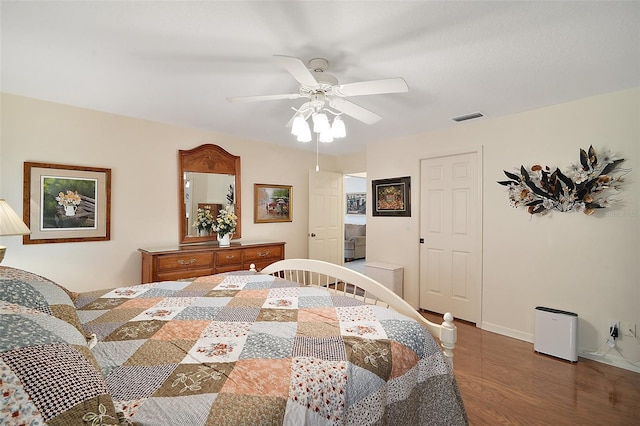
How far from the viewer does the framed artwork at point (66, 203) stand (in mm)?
2826

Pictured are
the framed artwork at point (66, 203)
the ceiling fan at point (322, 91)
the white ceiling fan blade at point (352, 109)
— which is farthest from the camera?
the framed artwork at point (66, 203)

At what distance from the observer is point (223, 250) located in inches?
144

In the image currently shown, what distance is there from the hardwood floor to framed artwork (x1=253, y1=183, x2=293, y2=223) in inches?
117

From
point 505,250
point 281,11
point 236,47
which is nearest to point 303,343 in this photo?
point 281,11

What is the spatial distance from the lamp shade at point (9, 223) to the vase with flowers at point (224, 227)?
183cm

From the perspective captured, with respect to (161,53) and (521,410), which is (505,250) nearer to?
(521,410)

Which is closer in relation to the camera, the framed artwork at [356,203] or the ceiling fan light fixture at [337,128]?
the ceiling fan light fixture at [337,128]

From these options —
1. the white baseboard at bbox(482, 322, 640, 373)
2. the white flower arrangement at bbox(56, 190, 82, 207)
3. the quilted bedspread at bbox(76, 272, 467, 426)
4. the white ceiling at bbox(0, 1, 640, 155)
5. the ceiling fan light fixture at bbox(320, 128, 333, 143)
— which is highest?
the white ceiling at bbox(0, 1, 640, 155)

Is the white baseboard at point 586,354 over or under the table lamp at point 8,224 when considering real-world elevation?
under

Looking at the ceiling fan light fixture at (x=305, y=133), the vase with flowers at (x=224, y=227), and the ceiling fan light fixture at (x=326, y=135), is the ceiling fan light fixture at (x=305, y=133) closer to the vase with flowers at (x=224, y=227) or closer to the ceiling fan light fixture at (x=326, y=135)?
the ceiling fan light fixture at (x=326, y=135)

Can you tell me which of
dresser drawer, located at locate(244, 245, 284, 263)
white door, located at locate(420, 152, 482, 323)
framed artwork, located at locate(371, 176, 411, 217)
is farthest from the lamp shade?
white door, located at locate(420, 152, 482, 323)

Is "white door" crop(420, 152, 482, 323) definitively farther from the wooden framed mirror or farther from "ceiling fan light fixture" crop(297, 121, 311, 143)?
the wooden framed mirror

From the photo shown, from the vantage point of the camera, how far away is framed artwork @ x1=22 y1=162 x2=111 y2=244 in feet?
9.27

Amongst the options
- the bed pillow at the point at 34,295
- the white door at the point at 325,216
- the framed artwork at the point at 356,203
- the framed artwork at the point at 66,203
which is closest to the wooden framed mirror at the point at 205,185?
the framed artwork at the point at 66,203
